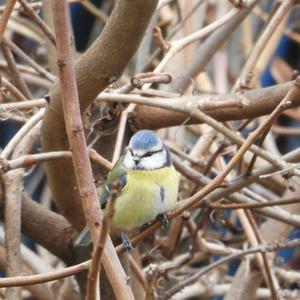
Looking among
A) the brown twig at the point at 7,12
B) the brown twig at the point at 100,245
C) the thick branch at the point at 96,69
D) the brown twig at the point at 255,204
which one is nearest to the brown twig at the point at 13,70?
the thick branch at the point at 96,69

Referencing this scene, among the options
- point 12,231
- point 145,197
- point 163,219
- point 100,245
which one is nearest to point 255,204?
point 163,219

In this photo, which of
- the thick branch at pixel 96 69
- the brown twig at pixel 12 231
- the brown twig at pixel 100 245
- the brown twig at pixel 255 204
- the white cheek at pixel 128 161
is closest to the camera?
the brown twig at pixel 100 245

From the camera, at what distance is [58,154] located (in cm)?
146

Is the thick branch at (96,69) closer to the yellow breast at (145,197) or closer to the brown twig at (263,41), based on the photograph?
the yellow breast at (145,197)

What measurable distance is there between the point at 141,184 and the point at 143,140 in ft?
0.37

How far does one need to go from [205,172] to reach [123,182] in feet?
0.79

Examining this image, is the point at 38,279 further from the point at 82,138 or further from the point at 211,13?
the point at 211,13

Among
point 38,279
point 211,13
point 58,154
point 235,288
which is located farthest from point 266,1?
point 38,279

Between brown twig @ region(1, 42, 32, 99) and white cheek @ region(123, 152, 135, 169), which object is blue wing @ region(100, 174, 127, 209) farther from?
brown twig @ region(1, 42, 32, 99)

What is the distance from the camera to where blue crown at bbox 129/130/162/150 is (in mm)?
1730

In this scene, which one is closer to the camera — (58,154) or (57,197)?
(58,154)

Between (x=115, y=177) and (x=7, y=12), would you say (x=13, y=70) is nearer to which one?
(x=115, y=177)

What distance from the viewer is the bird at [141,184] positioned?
1726 mm

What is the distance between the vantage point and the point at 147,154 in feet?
5.95
